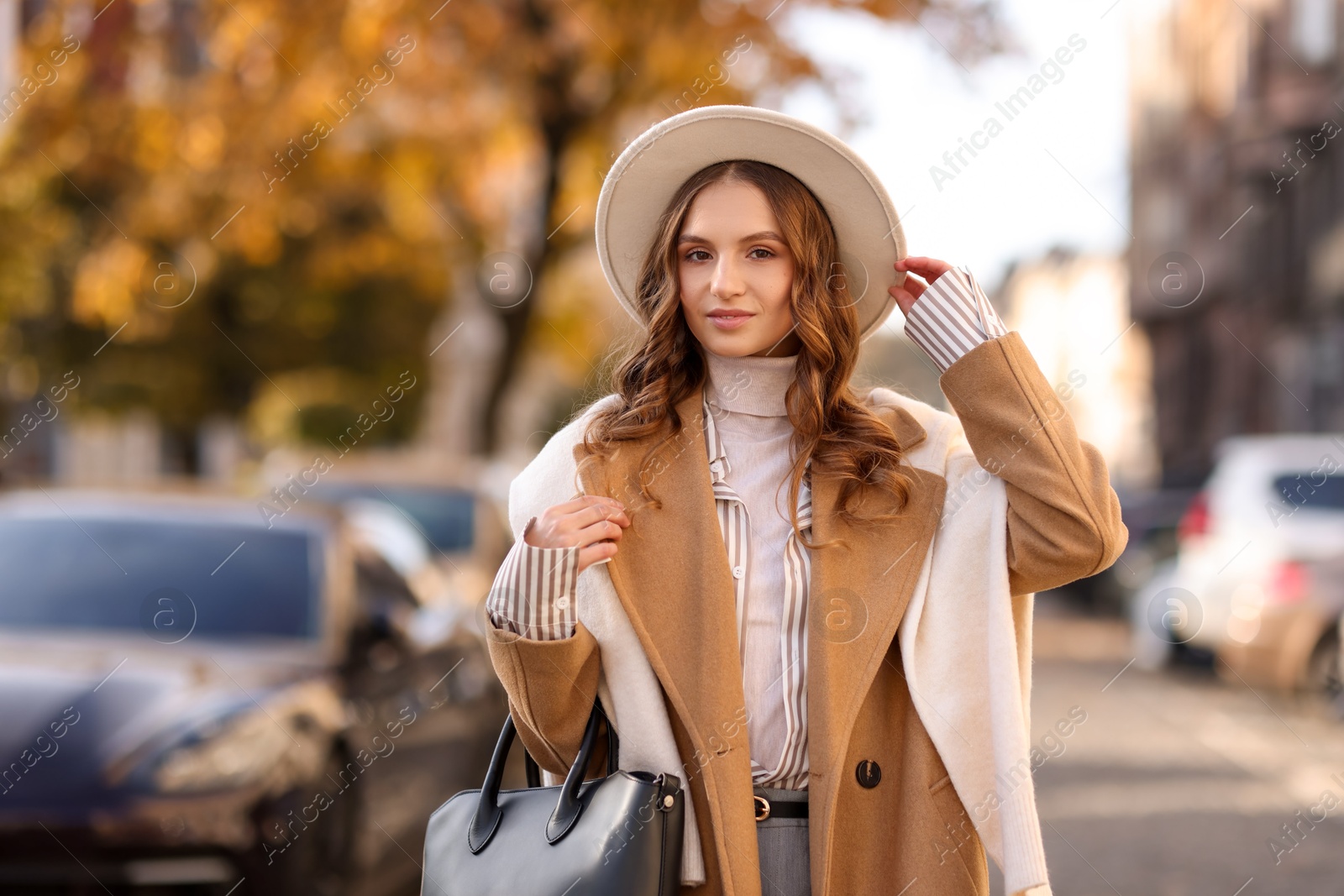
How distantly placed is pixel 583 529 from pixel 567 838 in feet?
1.53

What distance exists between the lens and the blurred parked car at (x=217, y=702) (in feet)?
14.7

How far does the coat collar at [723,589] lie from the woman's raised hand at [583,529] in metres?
0.08

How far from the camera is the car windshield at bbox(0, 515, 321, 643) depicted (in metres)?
5.54

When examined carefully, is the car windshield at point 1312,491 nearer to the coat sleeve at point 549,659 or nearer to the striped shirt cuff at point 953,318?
the striped shirt cuff at point 953,318

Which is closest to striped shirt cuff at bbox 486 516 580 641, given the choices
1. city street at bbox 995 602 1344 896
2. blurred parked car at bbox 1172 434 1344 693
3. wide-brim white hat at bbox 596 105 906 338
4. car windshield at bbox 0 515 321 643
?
wide-brim white hat at bbox 596 105 906 338

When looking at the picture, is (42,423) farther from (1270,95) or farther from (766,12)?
(1270,95)

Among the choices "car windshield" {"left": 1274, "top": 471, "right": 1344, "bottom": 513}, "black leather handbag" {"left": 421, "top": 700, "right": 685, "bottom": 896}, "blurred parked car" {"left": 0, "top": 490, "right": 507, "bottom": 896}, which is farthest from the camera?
"car windshield" {"left": 1274, "top": 471, "right": 1344, "bottom": 513}

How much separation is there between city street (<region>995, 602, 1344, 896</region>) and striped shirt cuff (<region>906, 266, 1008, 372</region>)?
152 inches

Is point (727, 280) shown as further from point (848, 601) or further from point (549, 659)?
point (549, 659)

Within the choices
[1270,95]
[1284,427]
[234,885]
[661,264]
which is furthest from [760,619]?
[1284,427]

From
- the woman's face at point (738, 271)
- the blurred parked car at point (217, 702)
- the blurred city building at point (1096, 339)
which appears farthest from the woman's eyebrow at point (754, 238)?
the blurred city building at point (1096, 339)

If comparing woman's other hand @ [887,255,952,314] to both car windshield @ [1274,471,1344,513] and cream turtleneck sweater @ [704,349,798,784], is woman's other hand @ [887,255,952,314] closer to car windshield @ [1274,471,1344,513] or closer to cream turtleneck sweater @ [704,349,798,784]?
cream turtleneck sweater @ [704,349,798,784]

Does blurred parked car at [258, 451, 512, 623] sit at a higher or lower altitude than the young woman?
higher

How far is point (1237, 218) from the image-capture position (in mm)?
34094
